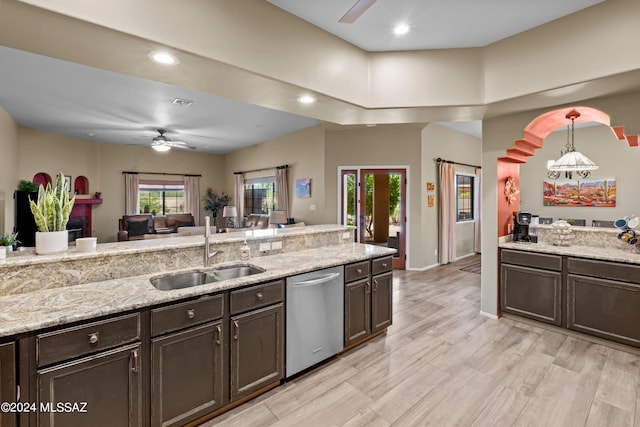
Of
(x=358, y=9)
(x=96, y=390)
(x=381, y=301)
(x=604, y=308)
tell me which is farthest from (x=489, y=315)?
(x=96, y=390)

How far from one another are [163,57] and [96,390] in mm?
2021

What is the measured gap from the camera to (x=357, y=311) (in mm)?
2818

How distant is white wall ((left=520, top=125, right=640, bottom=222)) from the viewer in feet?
19.3

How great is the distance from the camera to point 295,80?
2.48 meters

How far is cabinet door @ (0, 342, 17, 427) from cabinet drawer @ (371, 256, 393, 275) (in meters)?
2.50

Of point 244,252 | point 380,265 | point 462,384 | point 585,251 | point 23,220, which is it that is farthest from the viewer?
point 23,220

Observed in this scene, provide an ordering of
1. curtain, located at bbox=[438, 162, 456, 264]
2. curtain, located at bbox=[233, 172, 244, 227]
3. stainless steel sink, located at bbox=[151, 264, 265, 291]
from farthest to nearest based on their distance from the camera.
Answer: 1. curtain, located at bbox=[233, 172, 244, 227]
2. curtain, located at bbox=[438, 162, 456, 264]
3. stainless steel sink, located at bbox=[151, 264, 265, 291]

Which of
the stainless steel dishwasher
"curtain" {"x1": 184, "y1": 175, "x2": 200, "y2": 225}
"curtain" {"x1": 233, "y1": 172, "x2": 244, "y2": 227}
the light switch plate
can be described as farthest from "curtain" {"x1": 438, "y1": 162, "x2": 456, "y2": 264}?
"curtain" {"x1": 184, "y1": 175, "x2": 200, "y2": 225}

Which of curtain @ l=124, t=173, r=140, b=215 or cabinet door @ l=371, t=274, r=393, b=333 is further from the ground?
curtain @ l=124, t=173, r=140, b=215

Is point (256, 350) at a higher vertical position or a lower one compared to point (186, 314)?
lower

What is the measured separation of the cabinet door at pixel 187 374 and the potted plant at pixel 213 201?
330 inches

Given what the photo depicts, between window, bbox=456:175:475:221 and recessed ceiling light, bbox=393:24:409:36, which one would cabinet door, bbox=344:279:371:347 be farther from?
window, bbox=456:175:475:221

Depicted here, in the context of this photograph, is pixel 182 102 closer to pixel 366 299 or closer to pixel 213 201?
pixel 366 299

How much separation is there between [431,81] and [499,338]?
277 centimetres
